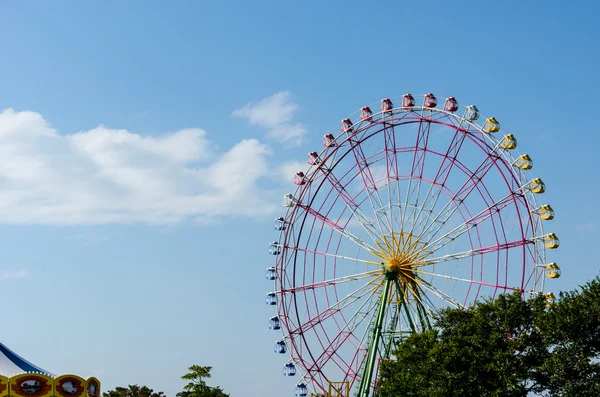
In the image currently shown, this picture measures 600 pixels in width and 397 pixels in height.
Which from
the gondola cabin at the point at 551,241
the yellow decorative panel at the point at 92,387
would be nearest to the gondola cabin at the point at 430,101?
the gondola cabin at the point at 551,241

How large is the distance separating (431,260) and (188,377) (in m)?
21.9

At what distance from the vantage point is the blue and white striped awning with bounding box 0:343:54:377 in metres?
56.0

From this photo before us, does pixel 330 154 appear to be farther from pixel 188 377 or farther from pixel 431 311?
pixel 188 377

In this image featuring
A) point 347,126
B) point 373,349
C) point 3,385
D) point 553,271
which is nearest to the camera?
point 553,271

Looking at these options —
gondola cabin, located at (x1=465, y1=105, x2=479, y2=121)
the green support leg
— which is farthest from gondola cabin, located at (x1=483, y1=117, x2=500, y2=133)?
the green support leg

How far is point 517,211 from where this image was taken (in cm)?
4947

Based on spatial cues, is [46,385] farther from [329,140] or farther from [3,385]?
[329,140]

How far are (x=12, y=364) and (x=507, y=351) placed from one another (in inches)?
1297

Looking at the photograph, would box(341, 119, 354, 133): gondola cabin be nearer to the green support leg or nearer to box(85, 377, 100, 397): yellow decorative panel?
the green support leg

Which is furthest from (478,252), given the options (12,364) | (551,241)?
(12,364)

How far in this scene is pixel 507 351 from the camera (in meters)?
43.4

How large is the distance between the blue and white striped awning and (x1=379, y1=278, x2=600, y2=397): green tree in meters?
24.5

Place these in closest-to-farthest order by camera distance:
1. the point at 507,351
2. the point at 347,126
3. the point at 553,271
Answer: the point at 507,351
the point at 553,271
the point at 347,126

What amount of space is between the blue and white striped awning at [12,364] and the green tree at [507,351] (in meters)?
24.5
